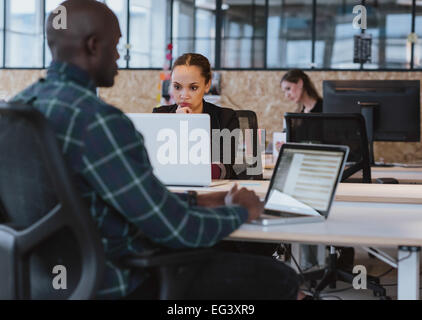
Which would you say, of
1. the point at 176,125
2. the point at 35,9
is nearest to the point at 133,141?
the point at 176,125

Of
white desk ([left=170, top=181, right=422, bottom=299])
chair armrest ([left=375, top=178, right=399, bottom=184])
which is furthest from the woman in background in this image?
white desk ([left=170, top=181, right=422, bottom=299])

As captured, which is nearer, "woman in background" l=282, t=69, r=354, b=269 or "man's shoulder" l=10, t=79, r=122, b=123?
"man's shoulder" l=10, t=79, r=122, b=123

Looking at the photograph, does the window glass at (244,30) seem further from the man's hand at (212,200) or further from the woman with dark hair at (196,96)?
the man's hand at (212,200)

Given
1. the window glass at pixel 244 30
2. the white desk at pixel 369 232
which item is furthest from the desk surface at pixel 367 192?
the window glass at pixel 244 30

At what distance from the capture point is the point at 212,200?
5.81ft

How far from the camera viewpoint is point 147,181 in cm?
128

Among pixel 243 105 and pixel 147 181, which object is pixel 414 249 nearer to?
pixel 147 181

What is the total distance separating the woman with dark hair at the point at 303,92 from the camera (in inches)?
197

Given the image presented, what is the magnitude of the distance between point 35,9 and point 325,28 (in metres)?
5.19

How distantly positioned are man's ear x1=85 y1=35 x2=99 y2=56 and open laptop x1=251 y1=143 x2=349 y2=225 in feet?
2.11

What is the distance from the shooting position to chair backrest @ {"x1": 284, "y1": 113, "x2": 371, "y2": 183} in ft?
10.2

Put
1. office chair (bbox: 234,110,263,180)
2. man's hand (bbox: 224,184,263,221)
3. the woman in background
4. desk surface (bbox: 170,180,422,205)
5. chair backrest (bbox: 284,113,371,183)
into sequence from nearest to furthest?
man's hand (bbox: 224,184,263,221), desk surface (bbox: 170,180,422,205), chair backrest (bbox: 284,113,371,183), office chair (bbox: 234,110,263,180), the woman in background

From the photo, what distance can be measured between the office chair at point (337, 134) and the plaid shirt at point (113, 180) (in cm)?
186

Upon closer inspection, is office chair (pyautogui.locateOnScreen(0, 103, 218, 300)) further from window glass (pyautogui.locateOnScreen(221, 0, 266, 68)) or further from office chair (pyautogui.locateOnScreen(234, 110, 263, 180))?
window glass (pyautogui.locateOnScreen(221, 0, 266, 68))
